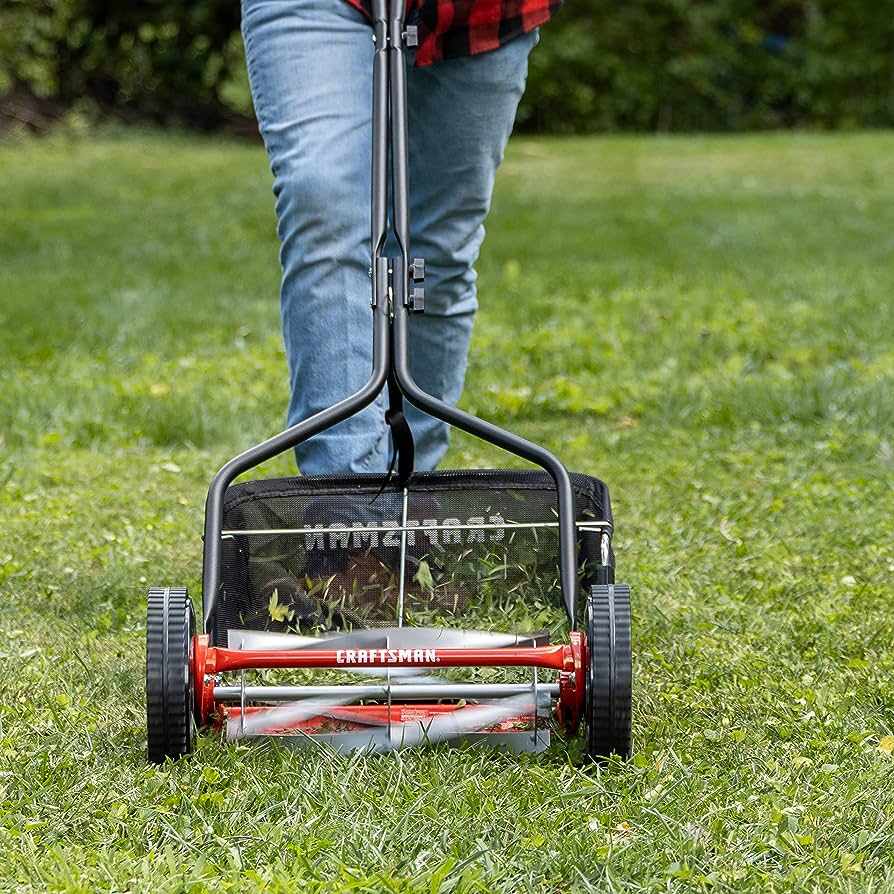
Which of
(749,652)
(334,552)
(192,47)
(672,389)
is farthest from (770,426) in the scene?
(192,47)

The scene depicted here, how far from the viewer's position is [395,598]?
7.53 ft

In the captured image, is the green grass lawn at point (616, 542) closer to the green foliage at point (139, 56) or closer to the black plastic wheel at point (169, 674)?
the black plastic wheel at point (169, 674)

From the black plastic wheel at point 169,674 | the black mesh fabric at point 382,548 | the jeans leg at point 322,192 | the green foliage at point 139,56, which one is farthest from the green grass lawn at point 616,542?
the green foliage at point 139,56

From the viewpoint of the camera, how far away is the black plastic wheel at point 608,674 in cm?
186

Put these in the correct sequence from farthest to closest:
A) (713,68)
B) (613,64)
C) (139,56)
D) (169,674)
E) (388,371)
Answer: (713,68) < (613,64) < (139,56) < (388,371) < (169,674)

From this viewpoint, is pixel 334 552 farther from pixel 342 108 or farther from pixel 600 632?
pixel 342 108

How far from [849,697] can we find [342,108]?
124 centimetres

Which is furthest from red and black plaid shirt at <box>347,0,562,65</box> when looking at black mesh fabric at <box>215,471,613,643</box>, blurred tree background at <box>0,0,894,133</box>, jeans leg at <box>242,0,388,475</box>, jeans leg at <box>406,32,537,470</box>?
blurred tree background at <box>0,0,894,133</box>

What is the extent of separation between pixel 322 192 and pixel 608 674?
1.04 m

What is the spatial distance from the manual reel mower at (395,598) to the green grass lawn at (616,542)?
6cm

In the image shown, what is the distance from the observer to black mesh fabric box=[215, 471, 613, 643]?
7.36 feet

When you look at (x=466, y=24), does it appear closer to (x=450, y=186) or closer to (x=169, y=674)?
(x=450, y=186)

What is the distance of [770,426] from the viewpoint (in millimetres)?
4059

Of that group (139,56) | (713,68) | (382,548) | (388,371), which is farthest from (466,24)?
(713,68)
